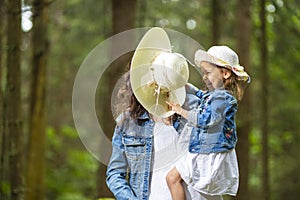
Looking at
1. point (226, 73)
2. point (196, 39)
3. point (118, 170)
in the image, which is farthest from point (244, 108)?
point (118, 170)

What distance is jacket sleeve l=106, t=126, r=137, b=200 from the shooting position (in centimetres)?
356

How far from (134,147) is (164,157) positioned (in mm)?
183

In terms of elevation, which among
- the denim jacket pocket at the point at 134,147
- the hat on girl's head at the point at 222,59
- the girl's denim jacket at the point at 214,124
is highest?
the hat on girl's head at the point at 222,59

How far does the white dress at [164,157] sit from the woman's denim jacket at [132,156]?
31 mm

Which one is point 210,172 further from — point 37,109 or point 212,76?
point 37,109

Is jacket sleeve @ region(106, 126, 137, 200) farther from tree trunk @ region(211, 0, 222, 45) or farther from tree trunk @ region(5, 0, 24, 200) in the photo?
tree trunk @ region(211, 0, 222, 45)

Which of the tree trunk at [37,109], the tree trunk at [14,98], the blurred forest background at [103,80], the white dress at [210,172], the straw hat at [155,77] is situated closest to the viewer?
the white dress at [210,172]

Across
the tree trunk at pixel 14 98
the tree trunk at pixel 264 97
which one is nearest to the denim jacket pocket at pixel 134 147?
the tree trunk at pixel 14 98

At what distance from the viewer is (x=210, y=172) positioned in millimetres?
3416

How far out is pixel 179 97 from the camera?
11.9 feet

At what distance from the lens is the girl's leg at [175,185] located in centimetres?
346

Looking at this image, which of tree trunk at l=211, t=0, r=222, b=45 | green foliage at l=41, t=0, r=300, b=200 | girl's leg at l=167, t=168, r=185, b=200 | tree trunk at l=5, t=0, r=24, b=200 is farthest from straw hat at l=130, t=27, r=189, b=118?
tree trunk at l=211, t=0, r=222, b=45

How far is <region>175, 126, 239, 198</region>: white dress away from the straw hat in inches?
8.7

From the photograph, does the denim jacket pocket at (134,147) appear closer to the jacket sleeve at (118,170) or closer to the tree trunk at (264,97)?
the jacket sleeve at (118,170)
